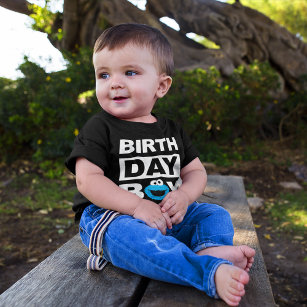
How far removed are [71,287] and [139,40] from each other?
1077mm

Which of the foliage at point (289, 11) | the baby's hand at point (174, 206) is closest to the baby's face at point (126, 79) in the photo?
the baby's hand at point (174, 206)

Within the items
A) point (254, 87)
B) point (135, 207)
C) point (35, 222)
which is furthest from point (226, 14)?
point (135, 207)

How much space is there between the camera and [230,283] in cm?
117

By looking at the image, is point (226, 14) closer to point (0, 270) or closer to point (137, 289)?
point (0, 270)

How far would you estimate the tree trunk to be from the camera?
7.39 meters

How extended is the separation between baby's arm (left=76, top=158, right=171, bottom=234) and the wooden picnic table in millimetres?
233

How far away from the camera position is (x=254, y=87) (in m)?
7.06

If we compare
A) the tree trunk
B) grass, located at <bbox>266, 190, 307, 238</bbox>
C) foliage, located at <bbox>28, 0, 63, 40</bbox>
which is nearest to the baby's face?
grass, located at <bbox>266, 190, 307, 238</bbox>

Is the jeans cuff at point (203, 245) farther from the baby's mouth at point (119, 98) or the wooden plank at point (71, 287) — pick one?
the baby's mouth at point (119, 98)

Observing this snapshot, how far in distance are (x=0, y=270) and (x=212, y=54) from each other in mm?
6396

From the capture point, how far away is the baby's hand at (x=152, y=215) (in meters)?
1.47

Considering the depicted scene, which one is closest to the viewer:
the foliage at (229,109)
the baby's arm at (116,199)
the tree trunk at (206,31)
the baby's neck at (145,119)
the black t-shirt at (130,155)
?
the baby's arm at (116,199)

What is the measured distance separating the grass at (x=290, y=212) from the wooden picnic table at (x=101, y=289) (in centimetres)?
270

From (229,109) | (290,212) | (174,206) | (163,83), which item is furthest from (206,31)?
(174,206)
